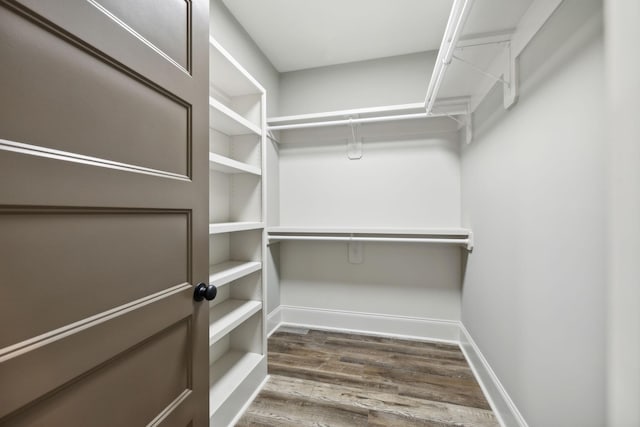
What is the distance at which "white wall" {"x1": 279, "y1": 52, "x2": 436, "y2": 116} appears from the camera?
2412 millimetres

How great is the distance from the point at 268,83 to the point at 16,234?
2396 millimetres

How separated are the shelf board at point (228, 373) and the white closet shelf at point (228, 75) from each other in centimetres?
176

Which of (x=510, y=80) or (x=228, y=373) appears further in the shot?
(x=228, y=373)

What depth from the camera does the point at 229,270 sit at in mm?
1497

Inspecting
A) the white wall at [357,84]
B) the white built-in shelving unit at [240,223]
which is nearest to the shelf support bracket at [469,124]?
the white wall at [357,84]

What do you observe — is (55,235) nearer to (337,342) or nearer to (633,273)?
(633,273)

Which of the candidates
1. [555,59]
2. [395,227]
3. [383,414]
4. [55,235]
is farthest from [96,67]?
[395,227]

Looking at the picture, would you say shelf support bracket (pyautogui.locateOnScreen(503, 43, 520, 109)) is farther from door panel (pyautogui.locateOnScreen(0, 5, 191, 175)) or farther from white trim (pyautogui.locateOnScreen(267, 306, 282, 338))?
white trim (pyautogui.locateOnScreen(267, 306, 282, 338))

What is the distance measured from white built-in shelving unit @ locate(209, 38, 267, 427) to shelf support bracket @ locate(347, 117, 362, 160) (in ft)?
3.30

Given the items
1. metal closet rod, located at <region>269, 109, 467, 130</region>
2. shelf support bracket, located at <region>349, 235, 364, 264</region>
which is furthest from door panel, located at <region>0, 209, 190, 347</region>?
shelf support bracket, located at <region>349, 235, 364, 264</region>

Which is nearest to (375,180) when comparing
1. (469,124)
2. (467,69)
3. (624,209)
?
(469,124)

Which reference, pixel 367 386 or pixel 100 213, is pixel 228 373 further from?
pixel 100 213

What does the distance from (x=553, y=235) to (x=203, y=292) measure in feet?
4.34

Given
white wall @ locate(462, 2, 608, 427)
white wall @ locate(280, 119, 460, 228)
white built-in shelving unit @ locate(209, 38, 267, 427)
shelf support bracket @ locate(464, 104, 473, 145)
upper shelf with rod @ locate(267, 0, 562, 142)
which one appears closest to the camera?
white wall @ locate(462, 2, 608, 427)
